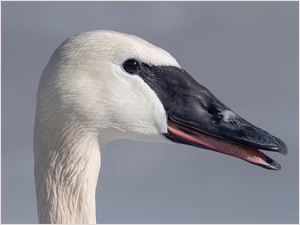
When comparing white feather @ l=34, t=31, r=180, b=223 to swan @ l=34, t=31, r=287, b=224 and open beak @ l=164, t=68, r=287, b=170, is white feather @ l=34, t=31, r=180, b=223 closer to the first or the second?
swan @ l=34, t=31, r=287, b=224

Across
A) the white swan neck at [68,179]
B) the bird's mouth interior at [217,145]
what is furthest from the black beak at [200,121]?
the white swan neck at [68,179]

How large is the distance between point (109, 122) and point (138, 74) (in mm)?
303

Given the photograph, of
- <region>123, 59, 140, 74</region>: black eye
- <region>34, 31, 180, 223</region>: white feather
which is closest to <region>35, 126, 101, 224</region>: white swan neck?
<region>34, 31, 180, 223</region>: white feather

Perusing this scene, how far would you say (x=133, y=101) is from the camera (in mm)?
2082

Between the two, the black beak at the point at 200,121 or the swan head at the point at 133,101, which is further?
the black beak at the point at 200,121

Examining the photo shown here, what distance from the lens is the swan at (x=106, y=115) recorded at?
6.68ft

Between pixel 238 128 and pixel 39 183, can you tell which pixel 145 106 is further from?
pixel 39 183

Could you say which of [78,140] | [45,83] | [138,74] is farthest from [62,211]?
[138,74]

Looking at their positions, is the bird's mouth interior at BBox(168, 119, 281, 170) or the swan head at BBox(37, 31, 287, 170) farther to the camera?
the bird's mouth interior at BBox(168, 119, 281, 170)

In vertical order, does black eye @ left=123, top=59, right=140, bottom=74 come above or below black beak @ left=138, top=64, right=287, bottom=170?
above

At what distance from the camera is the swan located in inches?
80.2

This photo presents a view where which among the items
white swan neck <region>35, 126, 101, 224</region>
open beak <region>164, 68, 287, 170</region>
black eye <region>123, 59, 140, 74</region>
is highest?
black eye <region>123, 59, 140, 74</region>

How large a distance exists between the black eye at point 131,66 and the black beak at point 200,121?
0.04m

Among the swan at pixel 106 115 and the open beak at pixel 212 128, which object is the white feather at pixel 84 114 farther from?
the open beak at pixel 212 128
